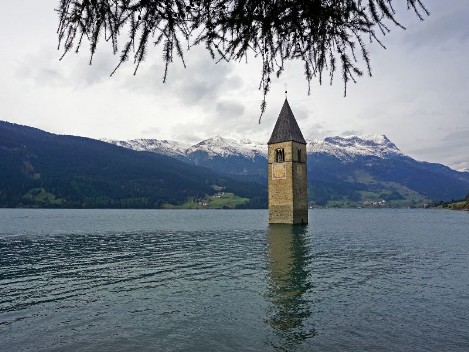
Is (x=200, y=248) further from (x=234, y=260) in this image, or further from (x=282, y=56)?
(x=282, y=56)

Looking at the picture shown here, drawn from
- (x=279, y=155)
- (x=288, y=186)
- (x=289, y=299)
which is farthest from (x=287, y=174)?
(x=289, y=299)

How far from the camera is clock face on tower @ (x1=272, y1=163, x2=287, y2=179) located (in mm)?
76812

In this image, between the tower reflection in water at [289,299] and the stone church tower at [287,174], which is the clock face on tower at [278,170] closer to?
the stone church tower at [287,174]

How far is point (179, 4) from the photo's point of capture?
520 centimetres

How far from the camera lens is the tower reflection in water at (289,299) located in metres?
14.8

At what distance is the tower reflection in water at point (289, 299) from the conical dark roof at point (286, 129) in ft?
142

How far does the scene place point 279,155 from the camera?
78.9 meters

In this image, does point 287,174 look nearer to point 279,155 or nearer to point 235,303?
point 279,155

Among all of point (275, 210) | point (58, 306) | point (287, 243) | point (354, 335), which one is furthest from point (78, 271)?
point (275, 210)

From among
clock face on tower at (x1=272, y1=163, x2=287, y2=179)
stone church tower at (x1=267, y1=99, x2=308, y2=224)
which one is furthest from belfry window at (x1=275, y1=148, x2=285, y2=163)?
clock face on tower at (x1=272, y1=163, x2=287, y2=179)

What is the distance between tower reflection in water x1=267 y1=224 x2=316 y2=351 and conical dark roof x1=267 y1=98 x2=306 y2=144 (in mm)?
43362

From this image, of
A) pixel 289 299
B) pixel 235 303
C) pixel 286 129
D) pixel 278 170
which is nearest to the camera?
pixel 235 303

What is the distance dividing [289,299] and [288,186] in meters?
55.6

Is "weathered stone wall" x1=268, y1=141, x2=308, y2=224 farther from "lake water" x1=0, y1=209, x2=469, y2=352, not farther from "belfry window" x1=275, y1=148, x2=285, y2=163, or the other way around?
"lake water" x1=0, y1=209, x2=469, y2=352
